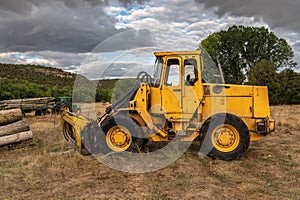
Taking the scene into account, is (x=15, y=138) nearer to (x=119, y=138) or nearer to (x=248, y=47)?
(x=119, y=138)

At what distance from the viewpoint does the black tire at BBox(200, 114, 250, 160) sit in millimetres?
7371

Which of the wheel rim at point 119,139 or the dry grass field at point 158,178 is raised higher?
the wheel rim at point 119,139

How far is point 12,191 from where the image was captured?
223 inches

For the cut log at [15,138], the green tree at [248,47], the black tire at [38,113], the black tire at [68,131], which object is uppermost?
the green tree at [248,47]

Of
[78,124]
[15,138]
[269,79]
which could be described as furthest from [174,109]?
[269,79]

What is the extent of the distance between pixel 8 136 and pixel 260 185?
759 cm

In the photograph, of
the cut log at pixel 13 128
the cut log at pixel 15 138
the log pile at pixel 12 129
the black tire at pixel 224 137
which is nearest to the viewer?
the black tire at pixel 224 137

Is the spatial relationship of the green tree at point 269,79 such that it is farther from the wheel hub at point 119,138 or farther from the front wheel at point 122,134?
the wheel hub at point 119,138

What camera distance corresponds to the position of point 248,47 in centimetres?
4006

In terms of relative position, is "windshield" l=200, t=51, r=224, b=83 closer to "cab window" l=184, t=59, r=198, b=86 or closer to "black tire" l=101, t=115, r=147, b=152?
"cab window" l=184, t=59, r=198, b=86

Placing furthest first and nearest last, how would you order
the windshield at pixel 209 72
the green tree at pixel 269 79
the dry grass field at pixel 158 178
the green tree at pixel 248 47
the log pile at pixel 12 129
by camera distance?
the green tree at pixel 248 47
the green tree at pixel 269 79
the log pile at pixel 12 129
the windshield at pixel 209 72
the dry grass field at pixel 158 178

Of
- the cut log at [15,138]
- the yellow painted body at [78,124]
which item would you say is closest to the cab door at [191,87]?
the yellow painted body at [78,124]

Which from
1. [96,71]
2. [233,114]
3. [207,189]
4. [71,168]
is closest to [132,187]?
[207,189]

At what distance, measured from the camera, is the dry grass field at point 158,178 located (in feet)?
17.7
